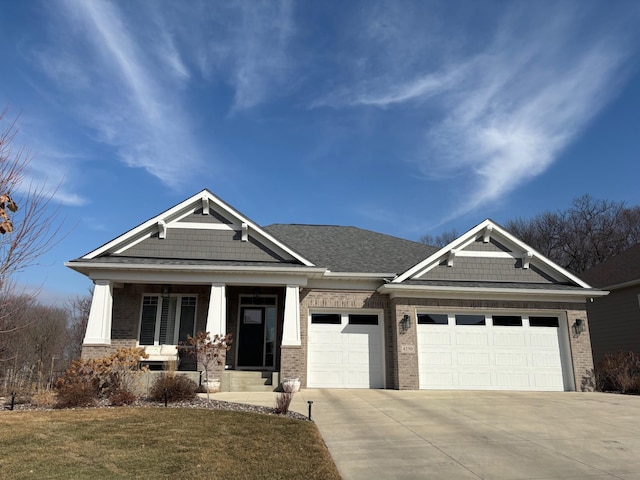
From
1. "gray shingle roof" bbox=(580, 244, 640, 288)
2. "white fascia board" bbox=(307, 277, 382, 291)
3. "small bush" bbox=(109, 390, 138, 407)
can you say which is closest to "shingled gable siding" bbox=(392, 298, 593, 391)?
"white fascia board" bbox=(307, 277, 382, 291)

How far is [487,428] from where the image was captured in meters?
8.44

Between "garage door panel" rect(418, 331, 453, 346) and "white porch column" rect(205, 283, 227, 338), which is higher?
"white porch column" rect(205, 283, 227, 338)

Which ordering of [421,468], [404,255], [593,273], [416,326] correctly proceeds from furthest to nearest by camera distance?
[593,273] < [404,255] < [416,326] < [421,468]

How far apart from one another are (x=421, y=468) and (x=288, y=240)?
1391 cm

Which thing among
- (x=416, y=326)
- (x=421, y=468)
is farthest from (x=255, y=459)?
(x=416, y=326)

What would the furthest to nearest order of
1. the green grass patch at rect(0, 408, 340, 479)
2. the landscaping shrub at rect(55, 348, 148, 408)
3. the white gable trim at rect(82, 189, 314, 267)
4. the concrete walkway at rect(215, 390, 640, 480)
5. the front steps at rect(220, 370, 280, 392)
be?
1. the white gable trim at rect(82, 189, 314, 267)
2. the front steps at rect(220, 370, 280, 392)
3. the landscaping shrub at rect(55, 348, 148, 408)
4. the concrete walkway at rect(215, 390, 640, 480)
5. the green grass patch at rect(0, 408, 340, 479)

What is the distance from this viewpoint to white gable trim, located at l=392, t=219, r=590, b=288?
16.1 m

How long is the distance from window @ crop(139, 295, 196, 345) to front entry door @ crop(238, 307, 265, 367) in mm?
1787

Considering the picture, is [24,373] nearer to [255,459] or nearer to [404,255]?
[255,459]

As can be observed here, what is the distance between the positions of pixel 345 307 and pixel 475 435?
8218 millimetres

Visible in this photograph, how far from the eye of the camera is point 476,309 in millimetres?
15516

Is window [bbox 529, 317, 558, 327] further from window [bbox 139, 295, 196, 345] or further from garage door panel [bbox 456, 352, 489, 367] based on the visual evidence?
window [bbox 139, 295, 196, 345]

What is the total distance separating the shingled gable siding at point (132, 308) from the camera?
49.5ft

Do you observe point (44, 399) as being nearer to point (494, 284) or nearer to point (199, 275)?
point (199, 275)
